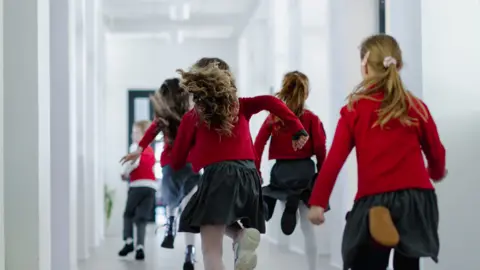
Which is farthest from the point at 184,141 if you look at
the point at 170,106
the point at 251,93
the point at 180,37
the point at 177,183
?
the point at 180,37

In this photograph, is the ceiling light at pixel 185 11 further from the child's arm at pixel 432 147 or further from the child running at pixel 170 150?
the child's arm at pixel 432 147

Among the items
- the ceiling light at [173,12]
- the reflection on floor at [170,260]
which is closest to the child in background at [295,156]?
the reflection on floor at [170,260]

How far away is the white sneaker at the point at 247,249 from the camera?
434 centimetres

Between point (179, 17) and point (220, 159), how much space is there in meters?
9.86

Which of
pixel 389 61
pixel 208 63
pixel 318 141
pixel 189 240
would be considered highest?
pixel 208 63

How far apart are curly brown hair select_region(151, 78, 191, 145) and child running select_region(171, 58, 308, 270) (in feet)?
5.61

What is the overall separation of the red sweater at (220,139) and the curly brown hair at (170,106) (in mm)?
1684

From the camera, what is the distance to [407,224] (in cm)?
323

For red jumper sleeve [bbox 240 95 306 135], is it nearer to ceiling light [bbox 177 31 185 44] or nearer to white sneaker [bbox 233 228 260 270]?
white sneaker [bbox 233 228 260 270]

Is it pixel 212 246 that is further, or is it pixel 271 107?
pixel 271 107

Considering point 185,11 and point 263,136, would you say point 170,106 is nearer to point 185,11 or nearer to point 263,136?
point 263,136

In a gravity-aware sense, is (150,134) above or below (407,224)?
above

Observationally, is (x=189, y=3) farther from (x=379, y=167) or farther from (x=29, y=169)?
(x=379, y=167)

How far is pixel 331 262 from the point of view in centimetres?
734
